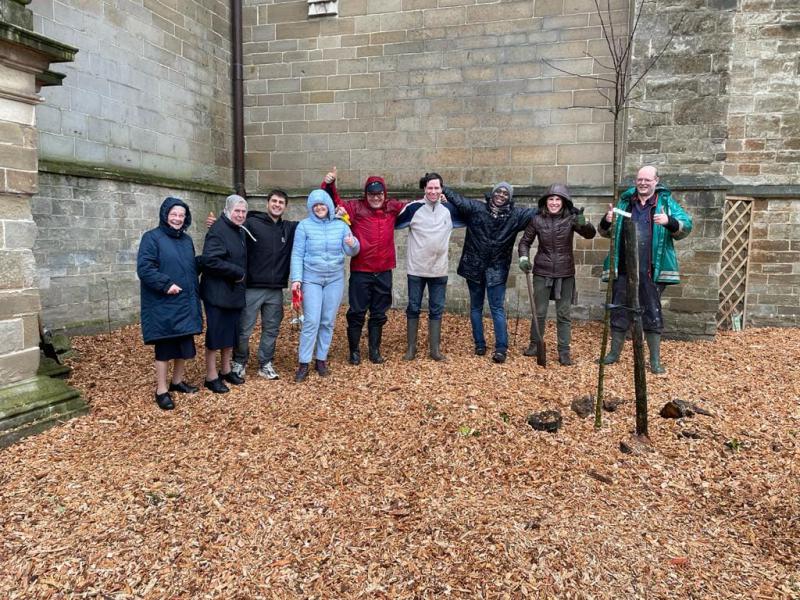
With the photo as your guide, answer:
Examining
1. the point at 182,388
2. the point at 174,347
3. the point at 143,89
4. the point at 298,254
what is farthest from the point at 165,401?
the point at 143,89

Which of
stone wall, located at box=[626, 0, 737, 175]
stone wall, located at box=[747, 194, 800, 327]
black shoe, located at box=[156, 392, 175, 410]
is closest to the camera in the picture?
black shoe, located at box=[156, 392, 175, 410]

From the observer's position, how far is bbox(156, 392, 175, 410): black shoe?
428cm

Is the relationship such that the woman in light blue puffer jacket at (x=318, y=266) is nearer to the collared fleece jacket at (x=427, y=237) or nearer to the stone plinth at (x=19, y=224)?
the collared fleece jacket at (x=427, y=237)

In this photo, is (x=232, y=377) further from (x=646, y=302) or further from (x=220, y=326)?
(x=646, y=302)

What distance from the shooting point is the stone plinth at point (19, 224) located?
353 centimetres

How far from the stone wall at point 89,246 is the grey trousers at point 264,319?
2.88 metres

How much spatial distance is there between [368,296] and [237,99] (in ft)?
17.6

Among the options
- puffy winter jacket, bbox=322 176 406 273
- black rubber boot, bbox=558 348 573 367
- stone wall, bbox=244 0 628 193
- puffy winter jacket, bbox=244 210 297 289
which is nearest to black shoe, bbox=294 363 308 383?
puffy winter jacket, bbox=244 210 297 289

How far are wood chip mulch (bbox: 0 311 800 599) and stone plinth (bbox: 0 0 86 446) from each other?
11.8 inches

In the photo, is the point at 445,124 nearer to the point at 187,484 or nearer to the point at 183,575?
the point at 187,484

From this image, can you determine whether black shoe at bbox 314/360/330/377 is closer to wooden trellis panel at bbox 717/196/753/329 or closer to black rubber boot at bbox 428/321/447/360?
black rubber boot at bbox 428/321/447/360

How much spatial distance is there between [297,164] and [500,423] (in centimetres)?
639

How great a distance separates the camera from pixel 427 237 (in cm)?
553

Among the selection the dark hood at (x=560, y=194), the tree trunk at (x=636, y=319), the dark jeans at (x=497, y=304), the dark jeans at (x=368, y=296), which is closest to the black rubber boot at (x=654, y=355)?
the dark jeans at (x=497, y=304)
